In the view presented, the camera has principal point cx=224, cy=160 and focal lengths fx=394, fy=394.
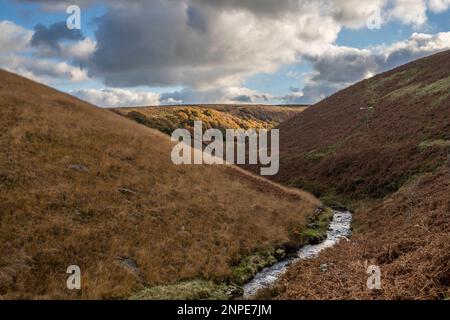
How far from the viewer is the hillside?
14.7 m

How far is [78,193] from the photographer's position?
2172cm

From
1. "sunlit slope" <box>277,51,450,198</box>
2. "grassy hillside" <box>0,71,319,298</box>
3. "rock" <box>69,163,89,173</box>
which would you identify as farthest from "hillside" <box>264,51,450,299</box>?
"rock" <box>69,163,89,173</box>

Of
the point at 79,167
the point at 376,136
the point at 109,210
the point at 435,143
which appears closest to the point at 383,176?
the point at 435,143

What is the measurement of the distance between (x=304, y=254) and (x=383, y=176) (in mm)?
19193

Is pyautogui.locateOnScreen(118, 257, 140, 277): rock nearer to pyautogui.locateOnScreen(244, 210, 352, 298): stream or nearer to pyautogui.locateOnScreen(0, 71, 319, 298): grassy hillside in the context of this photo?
pyautogui.locateOnScreen(0, 71, 319, 298): grassy hillside

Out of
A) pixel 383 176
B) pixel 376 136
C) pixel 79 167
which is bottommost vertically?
pixel 79 167

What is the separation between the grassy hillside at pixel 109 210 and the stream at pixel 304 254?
1.53 m

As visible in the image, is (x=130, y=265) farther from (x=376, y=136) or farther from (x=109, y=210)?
(x=376, y=136)

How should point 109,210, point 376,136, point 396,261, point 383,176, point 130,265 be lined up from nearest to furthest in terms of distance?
point 396,261, point 130,265, point 109,210, point 383,176, point 376,136

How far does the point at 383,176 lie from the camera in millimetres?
39375

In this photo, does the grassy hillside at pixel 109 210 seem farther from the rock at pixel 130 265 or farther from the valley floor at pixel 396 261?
the valley floor at pixel 396 261

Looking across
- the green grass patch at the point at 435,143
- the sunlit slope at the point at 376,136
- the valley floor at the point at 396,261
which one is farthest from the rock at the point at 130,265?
the green grass patch at the point at 435,143

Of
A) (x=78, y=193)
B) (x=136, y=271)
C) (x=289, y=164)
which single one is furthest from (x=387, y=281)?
(x=289, y=164)

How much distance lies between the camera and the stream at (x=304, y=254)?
18.9 meters
